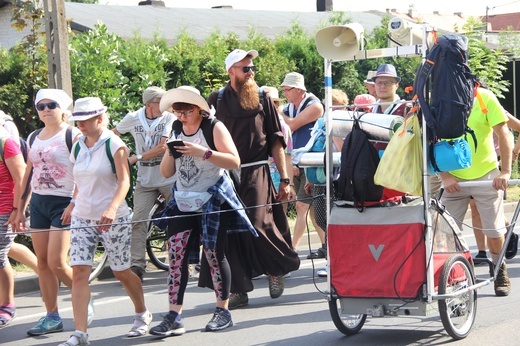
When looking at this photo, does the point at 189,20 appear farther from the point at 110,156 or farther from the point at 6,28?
the point at 110,156

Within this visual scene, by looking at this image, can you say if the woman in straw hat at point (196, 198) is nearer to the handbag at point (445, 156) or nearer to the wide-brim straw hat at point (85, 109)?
the wide-brim straw hat at point (85, 109)

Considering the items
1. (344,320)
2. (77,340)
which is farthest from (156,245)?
(344,320)

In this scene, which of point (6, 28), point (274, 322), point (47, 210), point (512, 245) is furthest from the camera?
point (6, 28)

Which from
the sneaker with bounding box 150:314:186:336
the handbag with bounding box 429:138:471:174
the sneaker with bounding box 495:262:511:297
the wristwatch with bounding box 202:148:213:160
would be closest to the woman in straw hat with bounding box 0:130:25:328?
the sneaker with bounding box 150:314:186:336

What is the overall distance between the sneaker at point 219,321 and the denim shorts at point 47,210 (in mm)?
1443

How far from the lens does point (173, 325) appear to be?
7527mm

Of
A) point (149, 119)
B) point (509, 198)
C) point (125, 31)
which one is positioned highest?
point (125, 31)

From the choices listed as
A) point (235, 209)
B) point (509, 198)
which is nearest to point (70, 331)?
point (235, 209)

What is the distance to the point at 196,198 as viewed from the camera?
7.44 m

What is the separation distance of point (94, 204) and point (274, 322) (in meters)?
1.89

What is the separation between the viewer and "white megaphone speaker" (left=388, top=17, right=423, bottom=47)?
6.84 m

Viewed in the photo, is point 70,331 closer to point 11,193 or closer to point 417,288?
point 11,193

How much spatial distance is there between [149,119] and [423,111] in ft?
14.1

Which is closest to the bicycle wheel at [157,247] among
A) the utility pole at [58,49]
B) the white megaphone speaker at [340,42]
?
the utility pole at [58,49]
